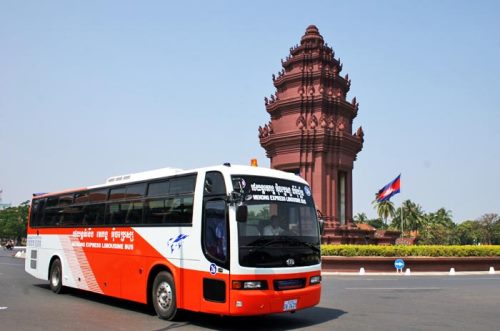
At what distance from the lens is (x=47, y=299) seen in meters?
12.8

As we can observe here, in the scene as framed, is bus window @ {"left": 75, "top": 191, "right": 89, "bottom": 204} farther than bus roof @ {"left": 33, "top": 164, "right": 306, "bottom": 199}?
Yes

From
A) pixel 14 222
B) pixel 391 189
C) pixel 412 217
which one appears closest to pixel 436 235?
pixel 412 217

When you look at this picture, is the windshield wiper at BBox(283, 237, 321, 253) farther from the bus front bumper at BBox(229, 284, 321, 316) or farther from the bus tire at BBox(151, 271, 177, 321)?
the bus tire at BBox(151, 271, 177, 321)

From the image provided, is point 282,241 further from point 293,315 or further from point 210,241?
point 293,315

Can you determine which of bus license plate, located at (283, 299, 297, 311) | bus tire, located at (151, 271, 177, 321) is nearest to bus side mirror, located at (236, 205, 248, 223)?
bus license plate, located at (283, 299, 297, 311)

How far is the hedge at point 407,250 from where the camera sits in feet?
87.6

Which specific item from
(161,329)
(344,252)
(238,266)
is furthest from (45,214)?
(344,252)

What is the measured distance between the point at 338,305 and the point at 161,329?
524 cm

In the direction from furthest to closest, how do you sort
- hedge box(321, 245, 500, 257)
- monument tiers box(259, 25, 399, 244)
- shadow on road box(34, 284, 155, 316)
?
monument tiers box(259, 25, 399, 244) < hedge box(321, 245, 500, 257) < shadow on road box(34, 284, 155, 316)

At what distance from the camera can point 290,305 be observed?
29.4ft

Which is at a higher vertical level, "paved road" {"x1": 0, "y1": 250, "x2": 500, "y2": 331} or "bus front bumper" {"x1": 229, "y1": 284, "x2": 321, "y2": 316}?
"bus front bumper" {"x1": 229, "y1": 284, "x2": 321, "y2": 316}

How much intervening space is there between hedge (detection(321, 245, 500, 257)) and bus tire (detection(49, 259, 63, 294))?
15.7 meters

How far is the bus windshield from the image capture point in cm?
869

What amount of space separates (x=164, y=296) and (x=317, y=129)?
2776 cm
